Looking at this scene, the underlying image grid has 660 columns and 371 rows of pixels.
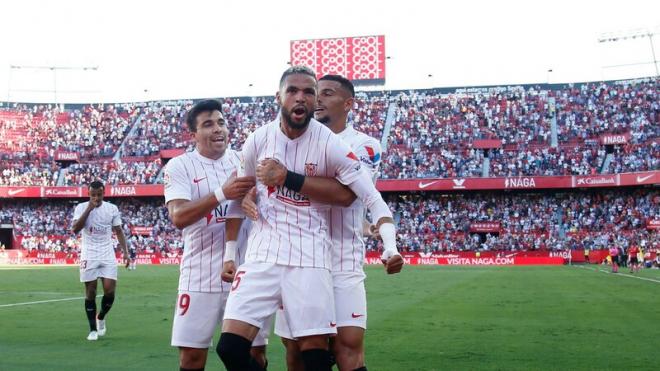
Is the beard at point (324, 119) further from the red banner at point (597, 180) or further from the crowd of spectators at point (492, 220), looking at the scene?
the red banner at point (597, 180)

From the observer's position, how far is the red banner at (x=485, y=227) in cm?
5384

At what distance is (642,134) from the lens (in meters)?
54.5

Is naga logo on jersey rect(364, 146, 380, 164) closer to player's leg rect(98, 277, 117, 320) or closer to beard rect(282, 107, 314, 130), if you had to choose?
beard rect(282, 107, 314, 130)

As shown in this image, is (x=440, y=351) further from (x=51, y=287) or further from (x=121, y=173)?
(x=121, y=173)

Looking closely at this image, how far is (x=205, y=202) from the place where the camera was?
5.80 metres

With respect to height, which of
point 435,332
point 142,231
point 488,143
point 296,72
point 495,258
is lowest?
point 495,258

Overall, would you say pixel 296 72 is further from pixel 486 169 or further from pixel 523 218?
pixel 486 169

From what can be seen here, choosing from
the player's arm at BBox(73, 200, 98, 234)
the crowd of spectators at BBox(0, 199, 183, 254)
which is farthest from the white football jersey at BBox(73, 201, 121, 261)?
the crowd of spectators at BBox(0, 199, 183, 254)

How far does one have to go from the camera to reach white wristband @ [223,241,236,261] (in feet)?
19.2

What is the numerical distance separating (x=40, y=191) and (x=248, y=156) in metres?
60.2

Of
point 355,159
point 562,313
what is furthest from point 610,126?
point 355,159

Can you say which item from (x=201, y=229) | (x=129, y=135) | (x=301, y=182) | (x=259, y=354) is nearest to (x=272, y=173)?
(x=301, y=182)

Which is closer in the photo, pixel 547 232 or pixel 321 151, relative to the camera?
pixel 321 151

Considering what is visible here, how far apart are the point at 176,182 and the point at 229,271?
1052 millimetres
